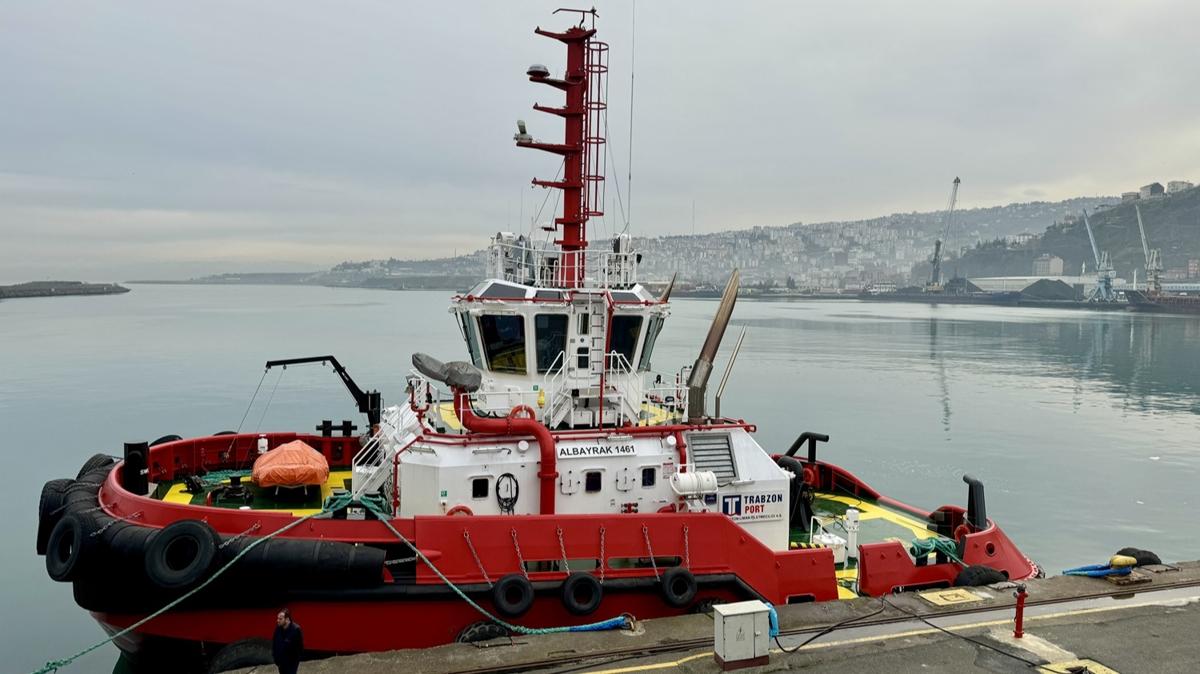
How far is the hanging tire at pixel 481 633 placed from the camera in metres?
7.17

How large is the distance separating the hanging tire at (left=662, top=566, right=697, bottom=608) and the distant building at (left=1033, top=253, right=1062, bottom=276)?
215m

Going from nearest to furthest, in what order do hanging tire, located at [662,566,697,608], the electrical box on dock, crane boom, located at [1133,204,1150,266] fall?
the electrical box on dock, hanging tire, located at [662,566,697,608], crane boom, located at [1133,204,1150,266]

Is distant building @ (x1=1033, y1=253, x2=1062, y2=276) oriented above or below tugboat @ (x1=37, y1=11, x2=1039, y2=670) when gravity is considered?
above

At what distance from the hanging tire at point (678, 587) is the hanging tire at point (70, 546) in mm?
5508

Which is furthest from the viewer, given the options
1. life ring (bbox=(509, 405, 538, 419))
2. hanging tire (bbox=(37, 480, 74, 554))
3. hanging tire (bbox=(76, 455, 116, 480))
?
hanging tire (bbox=(76, 455, 116, 480))

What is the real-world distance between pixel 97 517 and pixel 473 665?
4263mm

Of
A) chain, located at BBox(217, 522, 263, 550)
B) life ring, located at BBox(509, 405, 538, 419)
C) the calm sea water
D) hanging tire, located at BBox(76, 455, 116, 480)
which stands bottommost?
the calm sea water

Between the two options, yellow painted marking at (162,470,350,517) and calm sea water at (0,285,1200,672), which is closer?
yellow painted marking at (162,470,350,517)

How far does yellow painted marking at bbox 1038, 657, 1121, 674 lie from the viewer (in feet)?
19.3

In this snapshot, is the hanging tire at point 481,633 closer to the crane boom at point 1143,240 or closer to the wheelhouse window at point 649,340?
the wheelhouse window at point 649,340

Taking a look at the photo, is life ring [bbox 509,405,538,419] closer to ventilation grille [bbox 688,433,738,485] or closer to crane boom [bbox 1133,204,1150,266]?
ventilation grille [bbox 688,433,738,485]

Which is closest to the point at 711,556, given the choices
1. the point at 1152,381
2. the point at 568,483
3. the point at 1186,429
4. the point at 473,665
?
the point at 568,483

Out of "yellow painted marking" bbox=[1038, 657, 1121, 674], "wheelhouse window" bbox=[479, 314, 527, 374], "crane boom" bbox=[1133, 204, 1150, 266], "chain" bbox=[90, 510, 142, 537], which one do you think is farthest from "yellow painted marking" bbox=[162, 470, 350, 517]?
"crane boom" bbox=[1133, 204, 1150, 266]

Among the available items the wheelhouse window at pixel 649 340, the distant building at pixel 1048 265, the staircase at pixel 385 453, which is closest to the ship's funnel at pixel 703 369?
the wheelhouse window at pixel 649 340
